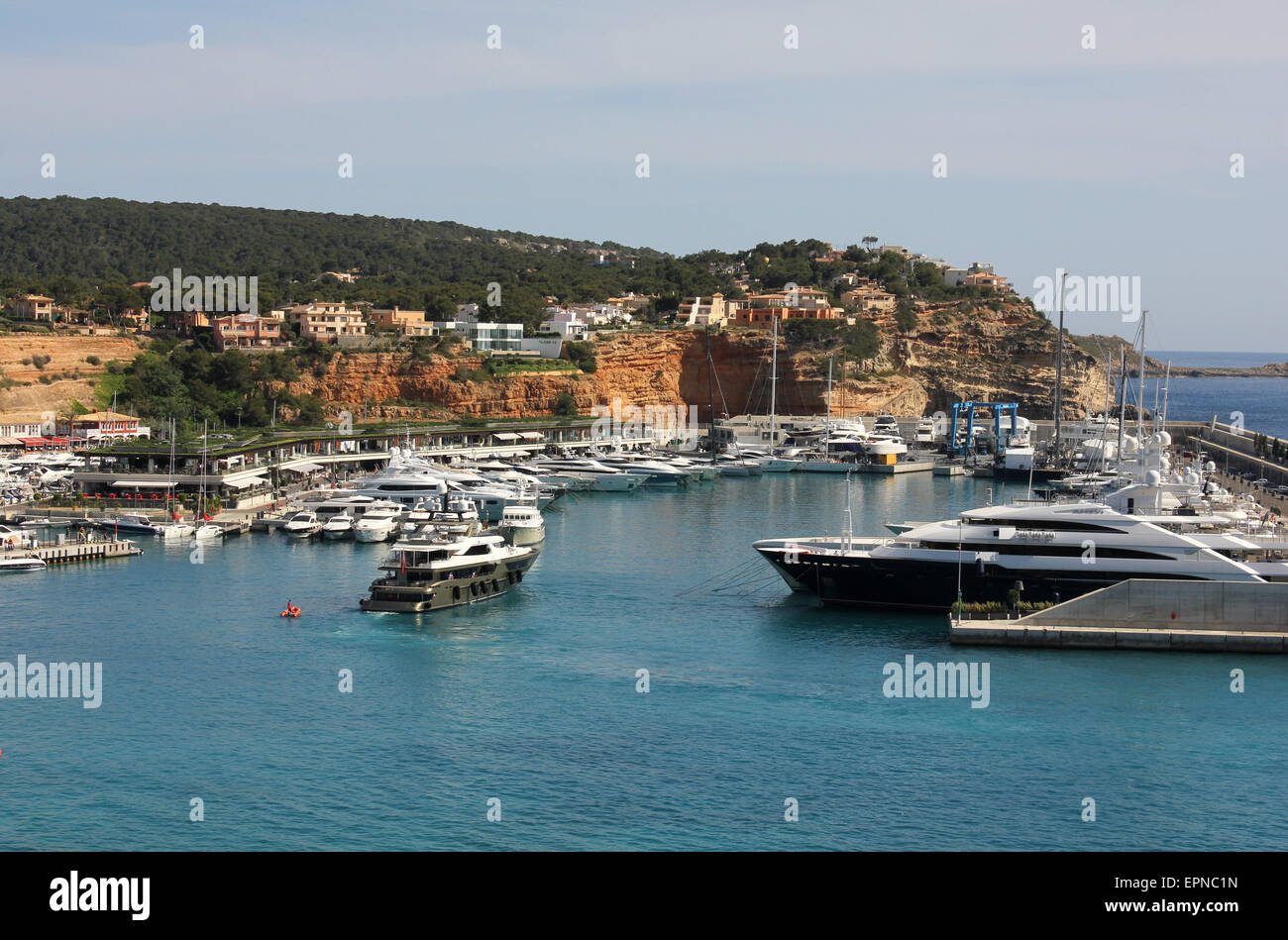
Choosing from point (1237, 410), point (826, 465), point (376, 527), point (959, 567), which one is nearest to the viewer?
point (959, 567)

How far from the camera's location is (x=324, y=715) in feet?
88.3

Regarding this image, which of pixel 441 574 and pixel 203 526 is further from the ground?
pixel 441 574

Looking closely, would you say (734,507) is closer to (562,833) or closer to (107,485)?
(107,485)

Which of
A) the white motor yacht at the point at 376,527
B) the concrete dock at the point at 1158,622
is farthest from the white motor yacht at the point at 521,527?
the concrete dock at the point at 1158,622

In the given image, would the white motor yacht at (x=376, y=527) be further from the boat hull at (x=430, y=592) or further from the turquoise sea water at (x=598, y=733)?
the boat hull at (x=430, y=592)

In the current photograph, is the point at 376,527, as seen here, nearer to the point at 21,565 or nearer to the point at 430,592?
the point at 21,565

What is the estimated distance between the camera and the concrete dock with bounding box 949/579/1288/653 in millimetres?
32469

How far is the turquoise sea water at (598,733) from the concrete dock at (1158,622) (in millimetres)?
604

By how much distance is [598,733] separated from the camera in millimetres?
25734

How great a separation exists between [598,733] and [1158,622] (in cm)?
1592

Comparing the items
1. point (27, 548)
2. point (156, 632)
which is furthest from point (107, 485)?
point (156, 632)

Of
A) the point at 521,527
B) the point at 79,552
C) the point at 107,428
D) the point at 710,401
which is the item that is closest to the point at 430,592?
the point at 521,527

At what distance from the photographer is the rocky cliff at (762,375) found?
92.4 meters
